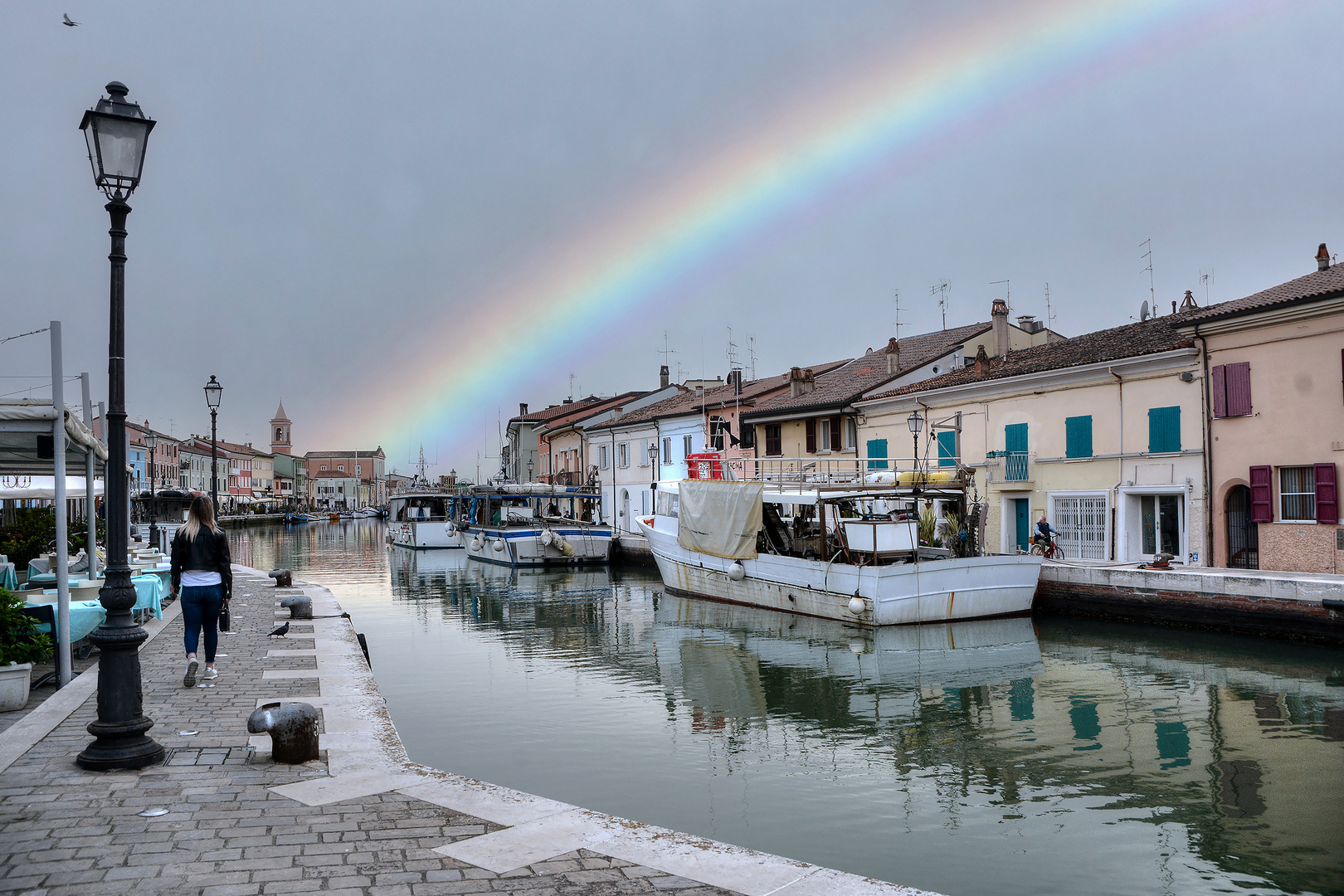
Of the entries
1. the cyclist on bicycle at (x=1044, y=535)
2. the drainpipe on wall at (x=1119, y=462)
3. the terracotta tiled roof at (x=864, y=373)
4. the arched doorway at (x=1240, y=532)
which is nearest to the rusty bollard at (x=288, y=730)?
the arched doorway at (x=1240, y=532)

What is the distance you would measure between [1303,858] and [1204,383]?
1880 cm

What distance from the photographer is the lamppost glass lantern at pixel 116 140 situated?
23.8ft

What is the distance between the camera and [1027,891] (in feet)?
23.8

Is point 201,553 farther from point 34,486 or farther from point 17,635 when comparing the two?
point 34,486

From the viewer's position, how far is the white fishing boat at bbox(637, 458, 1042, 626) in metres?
21.6

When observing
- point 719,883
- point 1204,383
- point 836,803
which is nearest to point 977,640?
point 1204,383

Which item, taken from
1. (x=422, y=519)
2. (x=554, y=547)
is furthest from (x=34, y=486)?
(x=422, y=519)

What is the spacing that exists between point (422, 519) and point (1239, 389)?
47285 millimetres

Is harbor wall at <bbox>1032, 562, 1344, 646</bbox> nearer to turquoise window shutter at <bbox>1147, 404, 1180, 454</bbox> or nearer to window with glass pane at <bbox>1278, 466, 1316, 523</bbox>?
window with glass pane at <bbox>1278, 466, 1316, 523</bbox>

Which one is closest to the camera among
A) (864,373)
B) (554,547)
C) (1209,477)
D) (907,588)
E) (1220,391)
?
(907,588)

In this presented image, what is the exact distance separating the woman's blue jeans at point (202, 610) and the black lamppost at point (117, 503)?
9.11 ft

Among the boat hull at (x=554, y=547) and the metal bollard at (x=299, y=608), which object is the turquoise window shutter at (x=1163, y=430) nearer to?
the metal bollard at (x=299, y=608)

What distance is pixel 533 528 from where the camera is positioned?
43.8m

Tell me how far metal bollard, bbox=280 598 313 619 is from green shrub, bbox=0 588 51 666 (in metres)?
7.34
